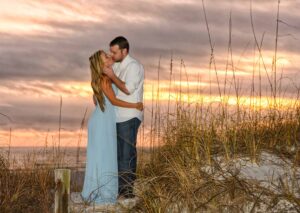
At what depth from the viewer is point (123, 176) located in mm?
6902

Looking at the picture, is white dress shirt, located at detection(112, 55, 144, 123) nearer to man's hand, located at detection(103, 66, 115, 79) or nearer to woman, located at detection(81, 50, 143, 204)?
woman, located at detection(81, 50, 143, 204)

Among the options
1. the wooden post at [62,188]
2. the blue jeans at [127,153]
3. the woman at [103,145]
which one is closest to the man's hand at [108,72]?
the woman at [103,145]

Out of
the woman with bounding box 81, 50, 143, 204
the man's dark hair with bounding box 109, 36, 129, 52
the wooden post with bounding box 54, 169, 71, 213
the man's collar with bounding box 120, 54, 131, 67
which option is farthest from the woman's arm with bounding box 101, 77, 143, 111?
the wooden post with bounding box 54, 169, 71, 213

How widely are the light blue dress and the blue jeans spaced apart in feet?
0.27

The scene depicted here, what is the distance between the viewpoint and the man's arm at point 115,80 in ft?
21.3

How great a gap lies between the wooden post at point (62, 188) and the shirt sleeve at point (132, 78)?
1455 millimetres

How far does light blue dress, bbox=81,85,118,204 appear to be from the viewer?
6.71 m

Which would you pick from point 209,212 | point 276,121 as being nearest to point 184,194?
point 209,212

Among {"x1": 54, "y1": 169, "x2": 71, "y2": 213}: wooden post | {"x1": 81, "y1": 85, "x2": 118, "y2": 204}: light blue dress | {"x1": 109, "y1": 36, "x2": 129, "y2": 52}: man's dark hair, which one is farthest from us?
{"x1": 81, "y1": 85, "x2": 118, "y2": 204}: light blue dress

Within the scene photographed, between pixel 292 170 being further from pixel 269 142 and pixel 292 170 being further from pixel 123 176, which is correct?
pixel 123 176

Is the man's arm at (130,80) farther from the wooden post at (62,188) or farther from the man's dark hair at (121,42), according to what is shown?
the wooden post at (62,188)

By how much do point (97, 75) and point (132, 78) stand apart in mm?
379

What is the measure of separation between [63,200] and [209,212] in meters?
1.33

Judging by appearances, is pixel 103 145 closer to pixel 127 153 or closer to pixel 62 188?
pixel 127 153
